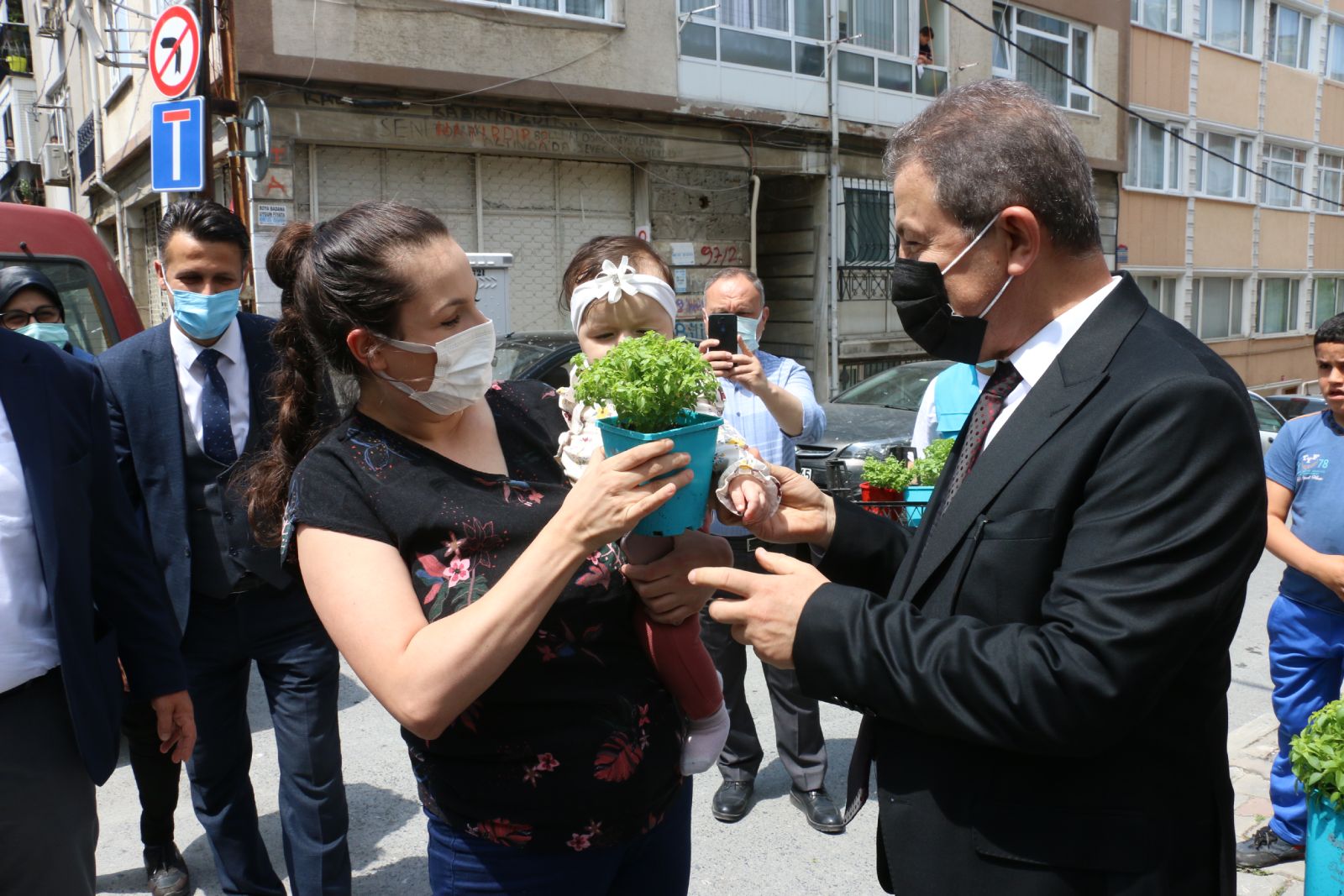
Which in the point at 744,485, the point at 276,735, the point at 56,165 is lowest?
the point at 276,735

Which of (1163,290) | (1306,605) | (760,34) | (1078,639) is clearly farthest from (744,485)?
(1163,290)

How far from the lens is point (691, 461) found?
1.79m

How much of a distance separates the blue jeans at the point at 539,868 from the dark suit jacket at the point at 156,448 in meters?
1.67

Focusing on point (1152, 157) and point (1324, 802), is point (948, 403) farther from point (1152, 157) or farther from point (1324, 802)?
point (1152, 157)

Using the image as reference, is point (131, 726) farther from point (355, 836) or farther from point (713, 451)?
point (713, 451)

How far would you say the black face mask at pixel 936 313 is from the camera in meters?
1.83

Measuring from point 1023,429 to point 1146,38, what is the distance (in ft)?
77.3

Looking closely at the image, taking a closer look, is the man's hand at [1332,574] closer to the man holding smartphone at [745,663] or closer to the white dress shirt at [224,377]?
the man holding smartphone at [745,663]

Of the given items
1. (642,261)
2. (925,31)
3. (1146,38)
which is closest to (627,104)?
(925,31)

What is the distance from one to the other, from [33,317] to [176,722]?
2.78 metres

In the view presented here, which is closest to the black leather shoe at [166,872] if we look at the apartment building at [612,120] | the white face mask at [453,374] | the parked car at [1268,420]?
the white face mask at [453,374]

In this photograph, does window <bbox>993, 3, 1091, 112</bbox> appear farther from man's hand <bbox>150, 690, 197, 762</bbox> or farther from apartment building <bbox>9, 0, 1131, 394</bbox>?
man's hand <bbox>150, 690, 197, 762</bbox>

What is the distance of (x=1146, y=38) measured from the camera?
21.4 meters

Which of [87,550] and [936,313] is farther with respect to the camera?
[87,550]
